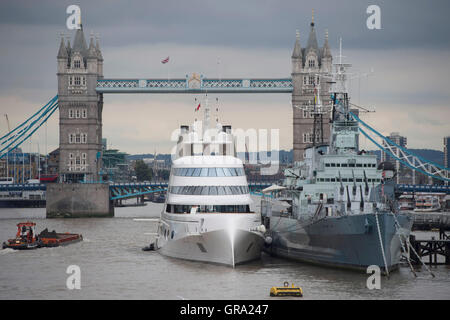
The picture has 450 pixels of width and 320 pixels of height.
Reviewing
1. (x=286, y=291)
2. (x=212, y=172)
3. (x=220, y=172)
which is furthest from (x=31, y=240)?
(x=286, y=291)

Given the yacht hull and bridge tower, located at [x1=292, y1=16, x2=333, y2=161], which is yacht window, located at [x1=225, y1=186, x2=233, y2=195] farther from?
bridge tower, located at [x1=292, y1=16, x2=333, y2=161]

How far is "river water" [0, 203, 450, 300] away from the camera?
40.2 meters

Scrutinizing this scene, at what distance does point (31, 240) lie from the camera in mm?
60781

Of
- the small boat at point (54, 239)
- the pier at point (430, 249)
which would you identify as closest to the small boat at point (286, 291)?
the pier at point (430, 249)

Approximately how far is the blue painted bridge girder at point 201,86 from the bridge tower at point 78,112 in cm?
437

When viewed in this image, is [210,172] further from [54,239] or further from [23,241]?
[54,239]

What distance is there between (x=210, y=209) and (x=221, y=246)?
8.90 feet

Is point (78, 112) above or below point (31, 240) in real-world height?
above

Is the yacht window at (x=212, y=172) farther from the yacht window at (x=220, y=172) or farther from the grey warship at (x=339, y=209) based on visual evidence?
the grey warship at (x=339, y=209)

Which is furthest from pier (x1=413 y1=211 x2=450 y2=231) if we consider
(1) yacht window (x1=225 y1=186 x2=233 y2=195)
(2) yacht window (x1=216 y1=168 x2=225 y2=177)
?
(2) yacht window (x1=216 y1=168 x2=225 y2=177)

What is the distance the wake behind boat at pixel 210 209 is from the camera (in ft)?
155

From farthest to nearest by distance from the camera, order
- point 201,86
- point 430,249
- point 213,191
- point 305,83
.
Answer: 1. point 305,83
2. point 201,86
3. point 430,249
4. point 213,191

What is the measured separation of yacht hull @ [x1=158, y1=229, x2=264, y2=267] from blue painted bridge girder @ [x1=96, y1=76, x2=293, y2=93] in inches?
2329

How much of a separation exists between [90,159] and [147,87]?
13.1 m
